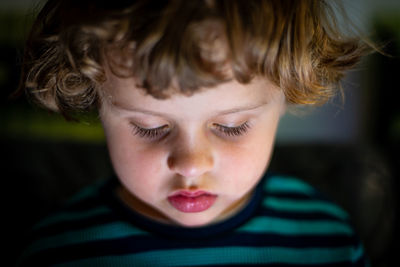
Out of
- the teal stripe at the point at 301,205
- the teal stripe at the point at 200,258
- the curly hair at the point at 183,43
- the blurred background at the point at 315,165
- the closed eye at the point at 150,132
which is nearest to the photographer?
the curly hair at the point at 183,43

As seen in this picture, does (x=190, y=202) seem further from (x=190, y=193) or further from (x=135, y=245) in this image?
(x=135, y=245)

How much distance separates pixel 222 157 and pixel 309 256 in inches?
13.1

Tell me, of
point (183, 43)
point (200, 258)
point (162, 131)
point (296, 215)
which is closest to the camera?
point (183, 43)

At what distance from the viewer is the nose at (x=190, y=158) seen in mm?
521

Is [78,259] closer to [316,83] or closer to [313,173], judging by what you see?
[316,83]

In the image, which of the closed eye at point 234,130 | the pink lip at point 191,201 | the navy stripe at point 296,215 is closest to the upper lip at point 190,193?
the pink lip at point 191,201

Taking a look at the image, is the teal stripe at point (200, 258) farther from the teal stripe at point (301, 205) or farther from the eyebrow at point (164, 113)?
the eyebrow at point (164, 113)

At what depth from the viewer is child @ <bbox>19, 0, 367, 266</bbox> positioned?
17.7 inches

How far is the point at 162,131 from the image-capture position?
21.3 inches

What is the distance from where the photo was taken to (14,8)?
1.43 metres

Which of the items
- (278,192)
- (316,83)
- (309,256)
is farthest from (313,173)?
(316,83)

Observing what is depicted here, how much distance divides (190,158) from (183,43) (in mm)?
164

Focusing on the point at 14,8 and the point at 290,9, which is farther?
the point at 14,8

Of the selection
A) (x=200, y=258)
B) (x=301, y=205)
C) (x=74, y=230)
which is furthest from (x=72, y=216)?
(x=301, y=205)
